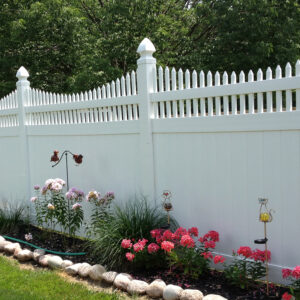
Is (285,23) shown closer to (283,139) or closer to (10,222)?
(283,139)

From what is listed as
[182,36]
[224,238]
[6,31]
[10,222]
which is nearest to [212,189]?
[224,238]

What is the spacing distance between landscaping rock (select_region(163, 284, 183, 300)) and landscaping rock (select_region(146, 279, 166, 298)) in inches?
2.7

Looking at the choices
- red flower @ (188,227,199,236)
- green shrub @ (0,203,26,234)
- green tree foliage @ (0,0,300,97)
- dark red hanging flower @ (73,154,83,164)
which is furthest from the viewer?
green tree foliage @ (0,0,300,97)

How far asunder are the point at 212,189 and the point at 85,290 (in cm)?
162

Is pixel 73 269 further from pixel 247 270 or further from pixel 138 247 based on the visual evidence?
pixel 247 270

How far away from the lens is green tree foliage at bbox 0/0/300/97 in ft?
28.5

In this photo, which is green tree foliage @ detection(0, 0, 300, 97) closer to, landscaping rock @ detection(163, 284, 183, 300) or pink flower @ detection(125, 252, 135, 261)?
pink flower @ detection(125, 252, 135, 261)

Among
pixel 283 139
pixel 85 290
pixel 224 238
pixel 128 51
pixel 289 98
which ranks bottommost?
pixel 85 290

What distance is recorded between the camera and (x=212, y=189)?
13.2 ft

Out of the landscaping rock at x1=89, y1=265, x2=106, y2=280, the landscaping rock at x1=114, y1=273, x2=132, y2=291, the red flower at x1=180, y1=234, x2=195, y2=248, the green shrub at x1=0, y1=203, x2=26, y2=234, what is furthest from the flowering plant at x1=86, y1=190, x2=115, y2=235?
the green shrub at x1=0, y1=203, x2=26, y2=234

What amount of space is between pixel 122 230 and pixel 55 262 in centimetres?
93

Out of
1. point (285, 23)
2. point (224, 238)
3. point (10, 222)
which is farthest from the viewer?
point (285, 23)

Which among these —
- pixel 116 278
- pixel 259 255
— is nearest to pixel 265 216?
pixel 259 255

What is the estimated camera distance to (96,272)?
4.00 metres
